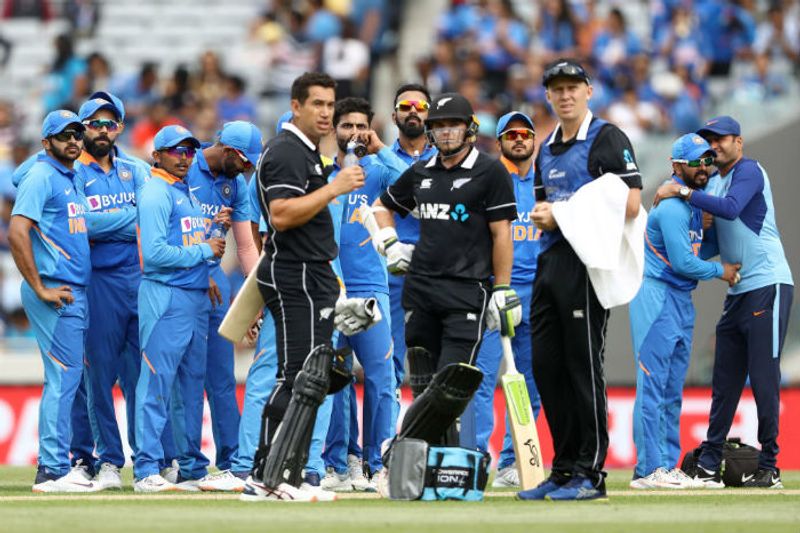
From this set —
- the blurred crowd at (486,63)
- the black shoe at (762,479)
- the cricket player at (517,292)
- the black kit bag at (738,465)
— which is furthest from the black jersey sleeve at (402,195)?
the blurred crowd at (486,63)

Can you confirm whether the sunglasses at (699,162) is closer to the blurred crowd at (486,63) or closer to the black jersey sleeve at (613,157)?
the black jersey sleeve at (613,157)

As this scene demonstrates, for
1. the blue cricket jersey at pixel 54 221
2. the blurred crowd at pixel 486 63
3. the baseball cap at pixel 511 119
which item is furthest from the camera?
the blurred crowd at pixel 486 63

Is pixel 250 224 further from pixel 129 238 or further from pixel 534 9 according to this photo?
pixel 534 9

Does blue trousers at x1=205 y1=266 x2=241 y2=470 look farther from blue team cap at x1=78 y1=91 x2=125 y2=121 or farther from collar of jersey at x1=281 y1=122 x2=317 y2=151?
collar of jersey at x1=281 y1=122 x2=317 y2=151

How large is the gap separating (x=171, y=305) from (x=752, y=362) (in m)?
4.03

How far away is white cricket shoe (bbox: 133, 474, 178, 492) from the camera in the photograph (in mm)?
10078

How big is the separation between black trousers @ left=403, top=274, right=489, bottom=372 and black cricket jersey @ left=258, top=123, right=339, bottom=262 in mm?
566

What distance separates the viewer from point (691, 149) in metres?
11.0

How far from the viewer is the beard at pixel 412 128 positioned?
11133 millimetres

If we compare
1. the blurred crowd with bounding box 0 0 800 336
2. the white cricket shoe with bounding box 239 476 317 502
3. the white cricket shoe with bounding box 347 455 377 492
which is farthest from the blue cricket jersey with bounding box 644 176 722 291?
the blurred crowd with bounding box 0 0 800 336

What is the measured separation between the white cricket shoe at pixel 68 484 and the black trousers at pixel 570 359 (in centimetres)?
312

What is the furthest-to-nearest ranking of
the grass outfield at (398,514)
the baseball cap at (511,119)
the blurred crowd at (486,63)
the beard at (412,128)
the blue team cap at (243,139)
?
1. the blurred crowd at (486,63)
2. the baseball cap at (511,119)
3. the beard at (412,128)
4. the blue team cap at (243,139)
5. the grass outfield at (398,514)

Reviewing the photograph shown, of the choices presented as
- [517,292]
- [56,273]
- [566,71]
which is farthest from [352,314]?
[517,292]

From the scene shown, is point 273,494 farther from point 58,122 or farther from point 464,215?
point 58,122
